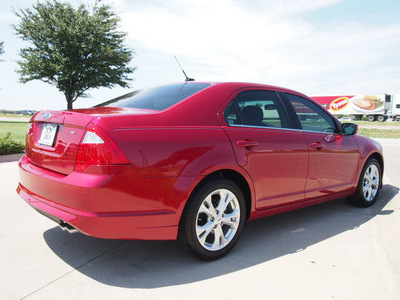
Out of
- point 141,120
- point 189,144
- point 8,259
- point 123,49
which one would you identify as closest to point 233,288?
point 189,144

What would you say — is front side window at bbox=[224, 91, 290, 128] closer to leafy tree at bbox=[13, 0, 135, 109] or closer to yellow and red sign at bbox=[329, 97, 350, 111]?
leafy tree at bbox=[13, 0, 135, 109]

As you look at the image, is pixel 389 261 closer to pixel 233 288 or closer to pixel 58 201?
pixel 233 288

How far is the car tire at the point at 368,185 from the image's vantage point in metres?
4.61

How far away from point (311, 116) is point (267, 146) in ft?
3.59

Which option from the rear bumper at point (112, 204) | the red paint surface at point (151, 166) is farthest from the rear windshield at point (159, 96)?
the rear bumper at point (112, 204)

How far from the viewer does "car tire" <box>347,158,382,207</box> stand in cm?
461

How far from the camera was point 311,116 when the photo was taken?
13.1 ft

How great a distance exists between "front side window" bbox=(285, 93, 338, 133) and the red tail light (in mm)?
2192

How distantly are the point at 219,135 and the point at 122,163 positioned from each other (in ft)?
2.97

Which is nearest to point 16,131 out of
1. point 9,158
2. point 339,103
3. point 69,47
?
point 9,158

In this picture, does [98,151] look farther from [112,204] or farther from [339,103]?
[339,103]

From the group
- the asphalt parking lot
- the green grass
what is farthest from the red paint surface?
the green grass

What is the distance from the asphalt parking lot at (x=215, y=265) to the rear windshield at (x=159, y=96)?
4.33ft

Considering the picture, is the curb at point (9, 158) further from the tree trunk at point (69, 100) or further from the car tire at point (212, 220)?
the tree trunk at point (69, 100)
